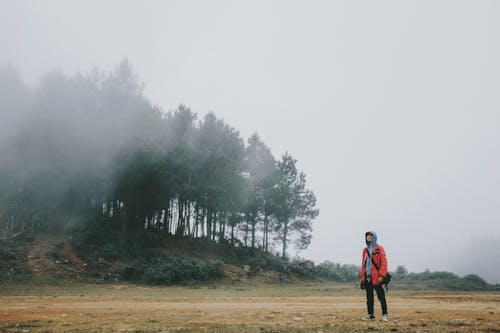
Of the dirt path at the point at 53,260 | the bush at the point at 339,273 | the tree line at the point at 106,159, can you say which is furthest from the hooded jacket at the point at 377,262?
the bush at the point at 339,273

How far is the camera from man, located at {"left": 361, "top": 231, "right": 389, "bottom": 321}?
29.3ft

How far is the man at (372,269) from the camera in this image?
8.95 meters

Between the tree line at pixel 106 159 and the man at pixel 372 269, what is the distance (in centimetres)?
2565

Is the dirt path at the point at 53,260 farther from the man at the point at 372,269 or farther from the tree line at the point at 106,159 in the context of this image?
the man at the point at 372,269

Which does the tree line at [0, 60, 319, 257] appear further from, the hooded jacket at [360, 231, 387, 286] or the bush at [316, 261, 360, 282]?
the hooded jacket at [360, 231, 387, 286]

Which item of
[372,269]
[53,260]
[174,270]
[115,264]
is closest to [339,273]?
[174,270]

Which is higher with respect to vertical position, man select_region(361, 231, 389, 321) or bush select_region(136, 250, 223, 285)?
man select_region(361, 231, 389, 321)

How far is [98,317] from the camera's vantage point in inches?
360

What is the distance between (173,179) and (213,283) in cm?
1121

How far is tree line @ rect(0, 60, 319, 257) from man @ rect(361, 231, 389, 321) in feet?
84.2

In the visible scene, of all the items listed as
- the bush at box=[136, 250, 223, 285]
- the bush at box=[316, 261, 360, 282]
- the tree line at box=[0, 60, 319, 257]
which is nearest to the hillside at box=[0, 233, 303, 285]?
the bush at box=[136, 250, 223, 285]

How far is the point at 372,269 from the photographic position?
9102 mm

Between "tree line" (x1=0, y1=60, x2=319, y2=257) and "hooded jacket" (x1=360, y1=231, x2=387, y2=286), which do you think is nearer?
"hooded jacket" (x1=360, y1=231, x2=387, y2=286)

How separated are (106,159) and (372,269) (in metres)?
27.3
